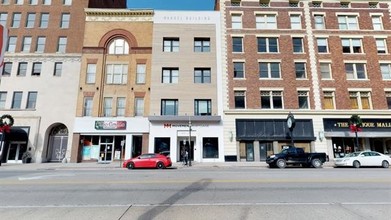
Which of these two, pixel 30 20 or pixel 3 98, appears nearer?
pixel 3 98

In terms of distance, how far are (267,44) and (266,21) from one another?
337 centimetres

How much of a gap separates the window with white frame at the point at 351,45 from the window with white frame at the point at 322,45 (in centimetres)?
219

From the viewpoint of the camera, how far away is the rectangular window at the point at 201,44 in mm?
29219

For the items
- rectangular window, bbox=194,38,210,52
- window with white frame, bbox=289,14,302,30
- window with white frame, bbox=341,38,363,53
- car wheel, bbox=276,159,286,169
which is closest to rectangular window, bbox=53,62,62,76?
rectangular window, bbox=194,38,210,52


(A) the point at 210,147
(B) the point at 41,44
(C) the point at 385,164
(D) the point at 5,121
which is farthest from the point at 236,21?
(D) the point at 5,121

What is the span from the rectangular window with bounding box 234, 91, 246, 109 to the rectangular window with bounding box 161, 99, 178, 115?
7.43m

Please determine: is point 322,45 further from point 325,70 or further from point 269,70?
point 269,70

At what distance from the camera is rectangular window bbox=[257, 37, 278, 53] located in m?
28.6

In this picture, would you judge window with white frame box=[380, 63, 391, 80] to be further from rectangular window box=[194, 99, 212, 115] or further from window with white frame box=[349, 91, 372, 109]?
rectangular window box=[194, 99, 212, 115]

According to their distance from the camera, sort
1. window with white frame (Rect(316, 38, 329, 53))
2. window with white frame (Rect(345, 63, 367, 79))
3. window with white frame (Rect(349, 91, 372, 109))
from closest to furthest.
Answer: window with white frame (Rect(349, 91, 372, 109)), window with white frame (Rect(345, 63, 367, 79)), window with white frame (Rect(316, 38, 329, 53))

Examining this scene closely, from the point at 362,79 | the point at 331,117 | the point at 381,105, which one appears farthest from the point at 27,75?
the point at 381,105

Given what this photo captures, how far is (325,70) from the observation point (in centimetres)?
2783

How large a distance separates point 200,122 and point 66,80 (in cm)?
1780

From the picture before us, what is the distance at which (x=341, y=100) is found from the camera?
87.4 ft
